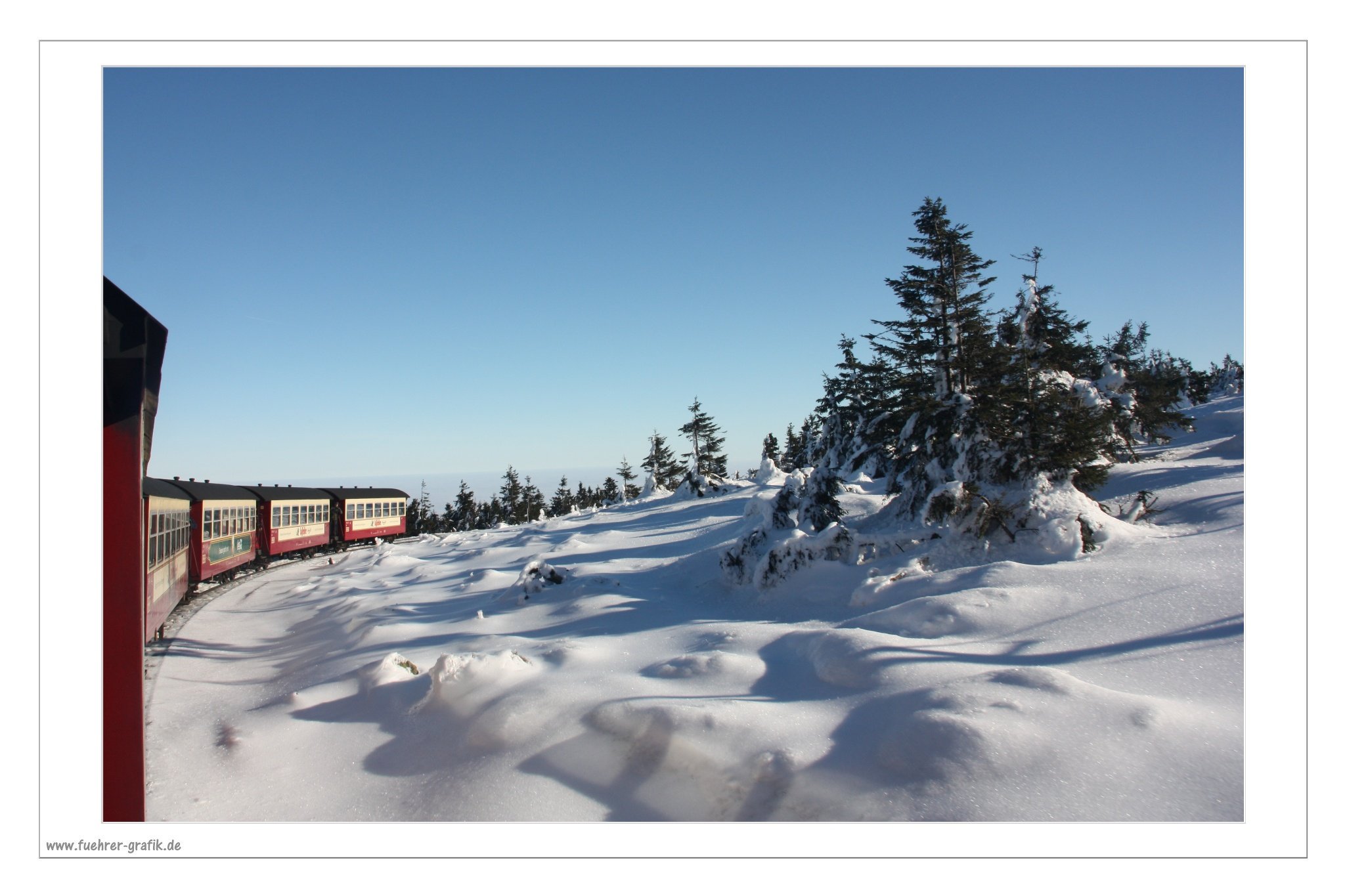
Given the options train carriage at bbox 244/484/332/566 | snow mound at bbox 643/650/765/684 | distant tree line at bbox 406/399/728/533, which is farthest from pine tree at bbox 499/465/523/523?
snow mound at bbox 643/650/765/684

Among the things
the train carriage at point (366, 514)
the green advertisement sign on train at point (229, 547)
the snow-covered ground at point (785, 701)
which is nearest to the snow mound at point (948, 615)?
the snow-covered ground at point (785, 701)

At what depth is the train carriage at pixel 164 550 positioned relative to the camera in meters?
11.0

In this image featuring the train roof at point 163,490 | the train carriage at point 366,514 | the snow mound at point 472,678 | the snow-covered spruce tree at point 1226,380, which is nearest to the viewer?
the snow mound at point 472,678

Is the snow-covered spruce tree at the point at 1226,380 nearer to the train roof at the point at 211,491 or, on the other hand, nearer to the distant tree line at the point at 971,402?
the distant tree line at the point at 971,402

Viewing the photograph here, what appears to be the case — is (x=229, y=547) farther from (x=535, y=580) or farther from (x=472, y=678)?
(x=472, y=678)

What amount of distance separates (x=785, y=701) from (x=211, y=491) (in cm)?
2102

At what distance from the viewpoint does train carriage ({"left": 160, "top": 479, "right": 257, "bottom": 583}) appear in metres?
17.9

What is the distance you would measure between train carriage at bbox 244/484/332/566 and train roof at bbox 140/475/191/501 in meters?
8.45

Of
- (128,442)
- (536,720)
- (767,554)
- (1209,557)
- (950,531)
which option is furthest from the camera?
(767,554)

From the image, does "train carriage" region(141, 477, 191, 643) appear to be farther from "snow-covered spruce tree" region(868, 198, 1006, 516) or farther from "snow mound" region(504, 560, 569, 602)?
"snow-covered spruce tree" region(868, 198, 1006, 516)

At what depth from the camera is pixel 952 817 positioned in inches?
148
